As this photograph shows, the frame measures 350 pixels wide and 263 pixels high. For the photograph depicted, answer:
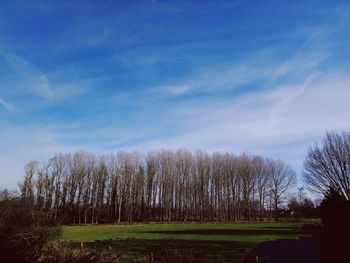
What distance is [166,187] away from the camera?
69.8 metres

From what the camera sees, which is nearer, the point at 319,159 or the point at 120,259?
the point at 120,259

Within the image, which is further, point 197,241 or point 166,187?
point 166,187

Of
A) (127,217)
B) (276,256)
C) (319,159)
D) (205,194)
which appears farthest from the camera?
(205,194)

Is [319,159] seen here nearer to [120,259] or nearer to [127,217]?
[120,259]

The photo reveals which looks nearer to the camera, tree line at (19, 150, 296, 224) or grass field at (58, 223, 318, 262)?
grass field at (58, 223, 318, 262)

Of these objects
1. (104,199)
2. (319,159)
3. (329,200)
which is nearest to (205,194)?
(104,199)

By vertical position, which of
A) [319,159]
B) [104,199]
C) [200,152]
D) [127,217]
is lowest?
[127,217]

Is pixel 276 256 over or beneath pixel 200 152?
beneath

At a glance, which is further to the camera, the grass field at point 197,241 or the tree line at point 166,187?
the tree line at point 166,187

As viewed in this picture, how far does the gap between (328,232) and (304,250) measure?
4087 mm

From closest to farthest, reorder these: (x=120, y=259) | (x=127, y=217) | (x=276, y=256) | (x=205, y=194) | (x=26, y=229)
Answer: (x=276, y=256) < (x=120, y=259) < (x=26, y=229) < (x=127, y=217) < (x=205, y=194)

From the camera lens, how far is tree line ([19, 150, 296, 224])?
6506cm

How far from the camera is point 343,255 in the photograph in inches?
448

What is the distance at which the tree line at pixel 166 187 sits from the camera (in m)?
65.1
